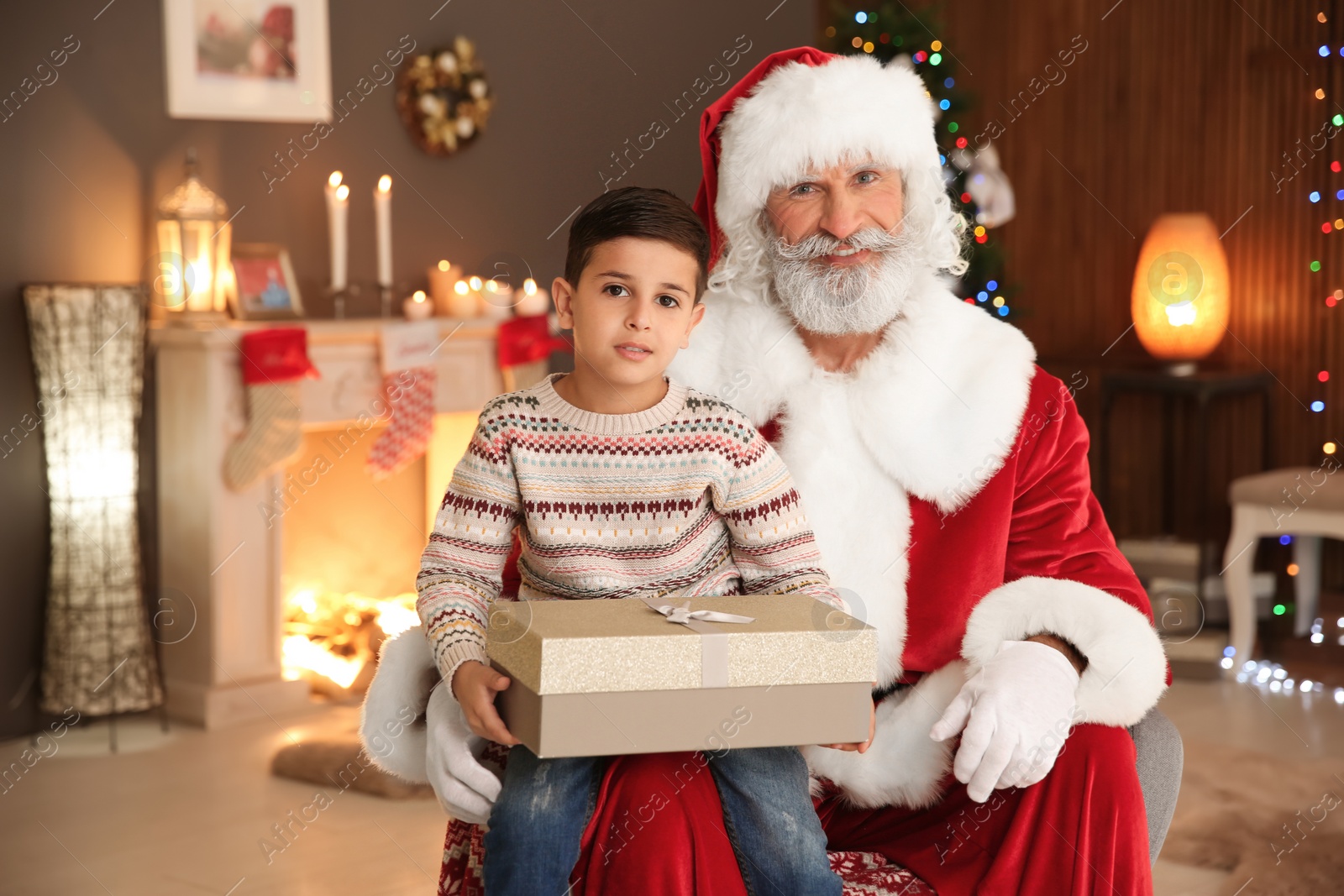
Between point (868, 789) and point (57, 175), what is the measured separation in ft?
9.79

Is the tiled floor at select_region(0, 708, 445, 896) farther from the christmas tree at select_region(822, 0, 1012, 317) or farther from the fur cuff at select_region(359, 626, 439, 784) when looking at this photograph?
the christmas tree at select_region(822, 0, 1012, 317)

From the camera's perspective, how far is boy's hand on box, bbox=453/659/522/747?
1.47 m

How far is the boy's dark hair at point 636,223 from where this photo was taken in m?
1.61

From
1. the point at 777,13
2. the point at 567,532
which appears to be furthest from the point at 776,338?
the point at 777,13

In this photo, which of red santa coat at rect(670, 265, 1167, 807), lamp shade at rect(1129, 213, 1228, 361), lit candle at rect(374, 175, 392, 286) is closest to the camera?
red santa coat at rect(670, 265, 1167, 807)

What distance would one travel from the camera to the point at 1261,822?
3133 millimetres

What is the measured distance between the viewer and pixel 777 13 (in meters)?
4.93

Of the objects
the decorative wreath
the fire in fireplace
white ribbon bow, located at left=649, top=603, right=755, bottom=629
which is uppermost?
the decorative wreath

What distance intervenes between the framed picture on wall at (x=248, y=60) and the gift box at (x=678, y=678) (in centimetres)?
303

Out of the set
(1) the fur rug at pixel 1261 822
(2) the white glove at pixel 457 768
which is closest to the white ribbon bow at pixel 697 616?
(2) the white glove at pixel 457 768

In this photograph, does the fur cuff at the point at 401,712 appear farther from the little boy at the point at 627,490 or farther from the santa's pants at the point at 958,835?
the santa's pants at the point at 958,835

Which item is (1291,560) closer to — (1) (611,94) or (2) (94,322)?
(1) (611,94)

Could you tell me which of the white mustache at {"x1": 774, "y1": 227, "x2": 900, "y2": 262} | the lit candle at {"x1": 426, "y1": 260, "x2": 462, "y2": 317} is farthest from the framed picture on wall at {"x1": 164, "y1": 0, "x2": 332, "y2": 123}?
the white mustache at {"x1": 774, "y1": 227, "x2": 900, "y2": 262}

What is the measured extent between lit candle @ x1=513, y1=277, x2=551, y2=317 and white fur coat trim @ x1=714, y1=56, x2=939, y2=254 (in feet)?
8.05
